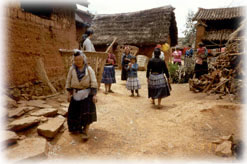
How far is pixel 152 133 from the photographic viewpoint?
3.31m

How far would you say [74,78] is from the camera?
2861mm

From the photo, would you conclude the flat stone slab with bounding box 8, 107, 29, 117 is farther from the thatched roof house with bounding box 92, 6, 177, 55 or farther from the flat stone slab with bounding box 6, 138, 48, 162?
the thatched roof house with bounding box 92, 6, 177, 55

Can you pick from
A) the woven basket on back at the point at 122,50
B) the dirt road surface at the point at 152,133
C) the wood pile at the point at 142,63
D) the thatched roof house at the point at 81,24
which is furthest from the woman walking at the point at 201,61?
the thatched roof house at the point at 81,24

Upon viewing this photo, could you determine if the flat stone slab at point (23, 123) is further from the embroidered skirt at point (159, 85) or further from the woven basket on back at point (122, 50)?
the woven basket on back at point (122, 50)

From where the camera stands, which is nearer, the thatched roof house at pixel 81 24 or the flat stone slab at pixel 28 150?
the flat stone slab at pixel 28 150

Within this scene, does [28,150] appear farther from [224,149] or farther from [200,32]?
[200,32]

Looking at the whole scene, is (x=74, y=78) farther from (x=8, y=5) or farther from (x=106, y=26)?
(x=106, y=26)

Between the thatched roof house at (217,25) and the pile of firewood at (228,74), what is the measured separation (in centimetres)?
1047

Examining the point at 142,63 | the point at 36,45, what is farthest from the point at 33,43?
the point at 142,63

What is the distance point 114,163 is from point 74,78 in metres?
1.44

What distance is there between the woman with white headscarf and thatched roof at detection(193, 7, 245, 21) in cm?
1575

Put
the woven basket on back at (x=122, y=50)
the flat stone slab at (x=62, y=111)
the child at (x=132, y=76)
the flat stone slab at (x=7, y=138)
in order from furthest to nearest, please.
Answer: the woven basket on back at (x=122, y=50) → the child at (x=132, y=76) → the flat stone slab at (x=62, y=111) → the flat stone slab at (x=7, y=138)

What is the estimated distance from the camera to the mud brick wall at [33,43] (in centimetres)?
379

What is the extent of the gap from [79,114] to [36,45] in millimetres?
2701
